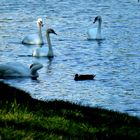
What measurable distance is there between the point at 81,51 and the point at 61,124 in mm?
22844

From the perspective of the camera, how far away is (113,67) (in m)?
26.5

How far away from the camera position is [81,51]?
102 feet

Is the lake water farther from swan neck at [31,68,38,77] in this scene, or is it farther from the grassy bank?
the grassy bank

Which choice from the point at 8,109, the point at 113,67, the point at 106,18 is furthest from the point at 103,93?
the point at 106,18

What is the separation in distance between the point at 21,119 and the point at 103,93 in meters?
12.9

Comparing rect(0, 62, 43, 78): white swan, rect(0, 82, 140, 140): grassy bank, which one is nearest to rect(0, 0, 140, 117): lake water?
rect(0, 62, 43, 78): white swan

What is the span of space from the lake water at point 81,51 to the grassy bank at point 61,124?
292 inches

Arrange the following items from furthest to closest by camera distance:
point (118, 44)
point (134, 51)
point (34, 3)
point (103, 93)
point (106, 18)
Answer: point (34, 3) < point (106, 18) < point (118, 44) < point (134, 51) < point (103, 93)

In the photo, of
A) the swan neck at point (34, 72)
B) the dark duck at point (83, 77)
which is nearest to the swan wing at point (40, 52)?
the swan neck at point (34, 72)

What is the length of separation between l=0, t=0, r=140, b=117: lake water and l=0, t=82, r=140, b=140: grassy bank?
743 centimetres

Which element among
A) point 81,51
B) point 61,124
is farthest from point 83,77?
point 61,124

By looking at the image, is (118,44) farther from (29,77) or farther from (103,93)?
(103,93)

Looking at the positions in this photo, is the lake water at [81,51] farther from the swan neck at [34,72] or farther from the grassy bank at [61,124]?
the grassy bank at [61,124]

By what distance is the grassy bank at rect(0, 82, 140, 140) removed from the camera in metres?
7.30
